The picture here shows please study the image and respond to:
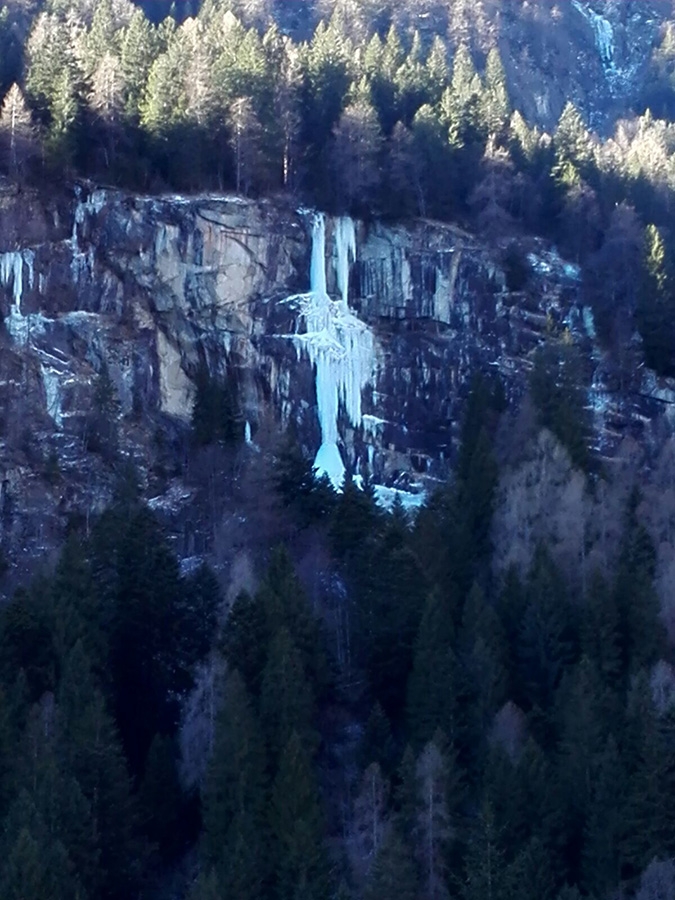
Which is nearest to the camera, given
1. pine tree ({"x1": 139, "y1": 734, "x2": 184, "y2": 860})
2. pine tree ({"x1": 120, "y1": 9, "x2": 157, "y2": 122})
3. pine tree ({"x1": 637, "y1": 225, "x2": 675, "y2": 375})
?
pine tree ({"x1": 139, "y1": 734, "x2": 184, "y2": 860})

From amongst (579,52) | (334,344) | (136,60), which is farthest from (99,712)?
(579,52)

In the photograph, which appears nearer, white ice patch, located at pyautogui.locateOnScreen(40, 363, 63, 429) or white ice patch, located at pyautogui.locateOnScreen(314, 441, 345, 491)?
white ice patch, located at pyautogui.locateOnScreen(40, 363, 63, 429)

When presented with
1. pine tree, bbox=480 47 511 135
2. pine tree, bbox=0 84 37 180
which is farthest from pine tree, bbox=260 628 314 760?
pine tree, bbox=480 47 511 135

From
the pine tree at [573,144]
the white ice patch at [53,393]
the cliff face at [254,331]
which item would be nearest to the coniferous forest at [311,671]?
the cliff face at [254,331]

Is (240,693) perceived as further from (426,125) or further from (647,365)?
(426,125)

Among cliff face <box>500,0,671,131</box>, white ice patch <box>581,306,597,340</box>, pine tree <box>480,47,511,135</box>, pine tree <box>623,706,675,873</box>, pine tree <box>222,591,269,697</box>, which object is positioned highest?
cliff face <box>500,0,671,131</box>

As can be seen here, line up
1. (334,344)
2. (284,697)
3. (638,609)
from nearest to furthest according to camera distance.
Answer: (284,697) < (638,609) < (334,344)

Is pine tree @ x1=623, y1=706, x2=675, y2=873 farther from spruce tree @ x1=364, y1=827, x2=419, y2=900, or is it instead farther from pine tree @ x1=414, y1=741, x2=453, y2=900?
spruce tree @ x1=364, y1=827, x2=419, y2=900

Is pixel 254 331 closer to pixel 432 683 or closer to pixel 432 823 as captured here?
pixel 432 683
